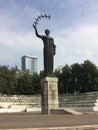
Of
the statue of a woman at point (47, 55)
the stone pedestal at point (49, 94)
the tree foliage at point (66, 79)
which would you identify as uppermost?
the tree foliage at point (66, 79)

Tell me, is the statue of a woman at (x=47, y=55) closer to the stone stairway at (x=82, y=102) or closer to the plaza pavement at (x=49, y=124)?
the plaza pavement at (x=49, y=124)

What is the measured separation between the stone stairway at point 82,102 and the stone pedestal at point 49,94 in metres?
17.7

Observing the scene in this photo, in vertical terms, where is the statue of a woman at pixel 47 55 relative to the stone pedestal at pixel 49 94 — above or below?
above

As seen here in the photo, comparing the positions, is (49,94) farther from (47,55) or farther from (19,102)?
(19,102)

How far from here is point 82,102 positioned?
186ft

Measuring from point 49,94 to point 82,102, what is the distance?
82.8 feet

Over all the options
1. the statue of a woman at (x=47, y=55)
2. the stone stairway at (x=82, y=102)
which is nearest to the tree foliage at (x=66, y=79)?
the stone stairway at (x=82, y=102)

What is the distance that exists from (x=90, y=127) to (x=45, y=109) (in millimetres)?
15591

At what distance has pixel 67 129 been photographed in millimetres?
16062

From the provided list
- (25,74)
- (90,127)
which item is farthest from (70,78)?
(90,127)

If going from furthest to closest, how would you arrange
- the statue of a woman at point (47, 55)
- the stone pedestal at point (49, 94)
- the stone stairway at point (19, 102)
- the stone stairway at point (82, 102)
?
the stone stairway at point (19, 102) < the stone stairway at point (82, 102) < the statue of a woman at point (47, 55) < the stone pedestal at point (49, 94)

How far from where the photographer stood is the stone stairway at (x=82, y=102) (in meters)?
51.9

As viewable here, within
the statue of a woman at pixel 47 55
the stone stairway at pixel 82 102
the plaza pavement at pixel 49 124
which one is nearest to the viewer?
the plaza pavement at pixel 49 124

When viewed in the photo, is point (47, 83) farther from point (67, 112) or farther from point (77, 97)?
point (77, 97)
